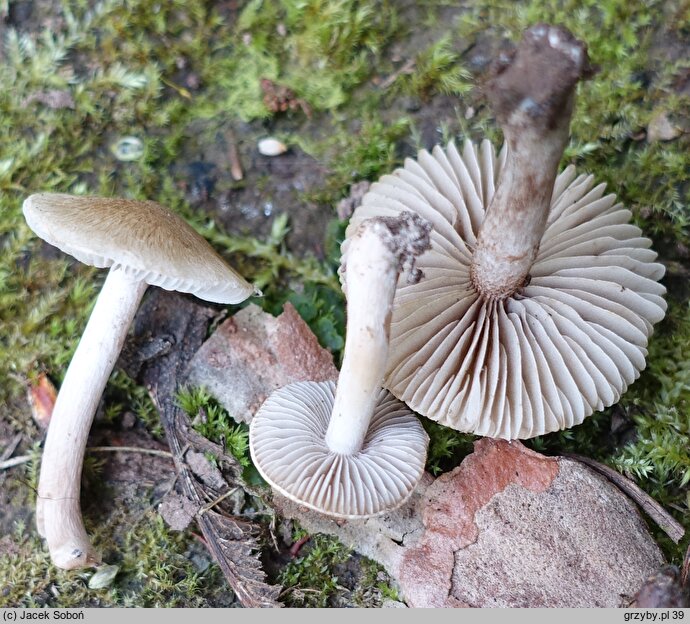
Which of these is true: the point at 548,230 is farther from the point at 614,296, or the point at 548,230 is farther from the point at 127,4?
the point at 127,4

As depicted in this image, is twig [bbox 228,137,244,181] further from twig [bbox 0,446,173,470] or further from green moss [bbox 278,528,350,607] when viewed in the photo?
green moss [bbox 278,528,350,607]

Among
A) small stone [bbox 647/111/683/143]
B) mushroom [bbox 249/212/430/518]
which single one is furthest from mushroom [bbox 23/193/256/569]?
small stone [bbox 647/111/683/143]

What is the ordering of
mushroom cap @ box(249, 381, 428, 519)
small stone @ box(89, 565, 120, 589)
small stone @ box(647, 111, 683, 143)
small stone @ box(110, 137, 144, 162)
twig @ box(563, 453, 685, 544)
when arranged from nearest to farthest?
1. mushroom cap @ box(249, 381, 428, 519)
2. twig @ box(563, 453, 685, 544)
3. small stone @ box(89, 565, 120, 589)
4. small stone @ box(647, 111, 683, 143)
5. small stone @ box(110, 137, 144, 162)

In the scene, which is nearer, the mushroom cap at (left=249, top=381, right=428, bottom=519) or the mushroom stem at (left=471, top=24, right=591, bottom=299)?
the mushroom stem at (left=471, top=24, right=591, bottom=299)

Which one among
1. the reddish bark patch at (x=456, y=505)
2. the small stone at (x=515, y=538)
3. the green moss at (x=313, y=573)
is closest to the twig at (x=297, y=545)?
the green moss at (x=313, y=573)

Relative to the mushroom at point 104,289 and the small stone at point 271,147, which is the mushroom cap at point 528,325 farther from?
the small stone at point 271,147

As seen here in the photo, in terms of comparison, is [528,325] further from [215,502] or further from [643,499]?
[215,502]

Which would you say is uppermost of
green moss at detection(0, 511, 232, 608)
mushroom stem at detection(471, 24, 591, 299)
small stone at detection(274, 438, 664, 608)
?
mushroom stem at detection(471, 24, 591, 299)

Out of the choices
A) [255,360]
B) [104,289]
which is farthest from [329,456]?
[104,289]

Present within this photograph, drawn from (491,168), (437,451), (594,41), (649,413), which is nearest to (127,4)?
(491,168)
